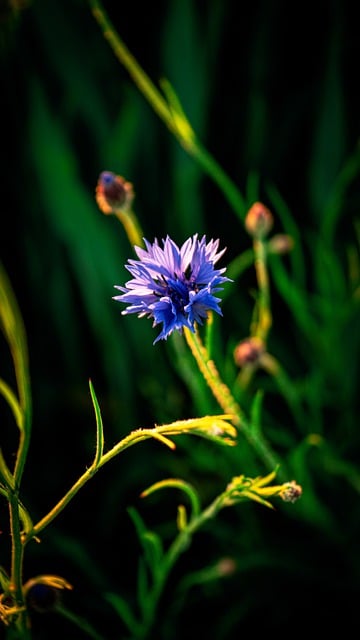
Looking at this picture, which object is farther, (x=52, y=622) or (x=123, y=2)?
(x=123, y=2)

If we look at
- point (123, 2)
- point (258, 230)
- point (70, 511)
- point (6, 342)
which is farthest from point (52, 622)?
point (123, 2)

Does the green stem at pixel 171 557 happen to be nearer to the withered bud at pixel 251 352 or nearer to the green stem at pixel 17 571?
the green stem at pixel 17 571

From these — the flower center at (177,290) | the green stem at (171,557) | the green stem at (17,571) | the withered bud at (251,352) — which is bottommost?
the green stem at (171,557)

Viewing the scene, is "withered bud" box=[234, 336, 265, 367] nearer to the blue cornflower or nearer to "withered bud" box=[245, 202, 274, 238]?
"withered bud" box=[245, 202, 274, 238]

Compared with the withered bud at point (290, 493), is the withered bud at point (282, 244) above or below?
above

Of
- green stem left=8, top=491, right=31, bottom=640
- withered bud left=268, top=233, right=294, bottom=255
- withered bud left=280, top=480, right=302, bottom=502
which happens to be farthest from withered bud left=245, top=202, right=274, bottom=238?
green stem left=8, top=491, right=31, bottom=640

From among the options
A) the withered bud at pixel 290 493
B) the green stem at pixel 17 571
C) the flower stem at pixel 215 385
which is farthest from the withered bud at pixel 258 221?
the green stem at pixel 17 571

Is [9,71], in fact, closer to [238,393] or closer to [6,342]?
[6,342]

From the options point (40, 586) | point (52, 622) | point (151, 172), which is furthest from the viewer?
point (151, 172)
